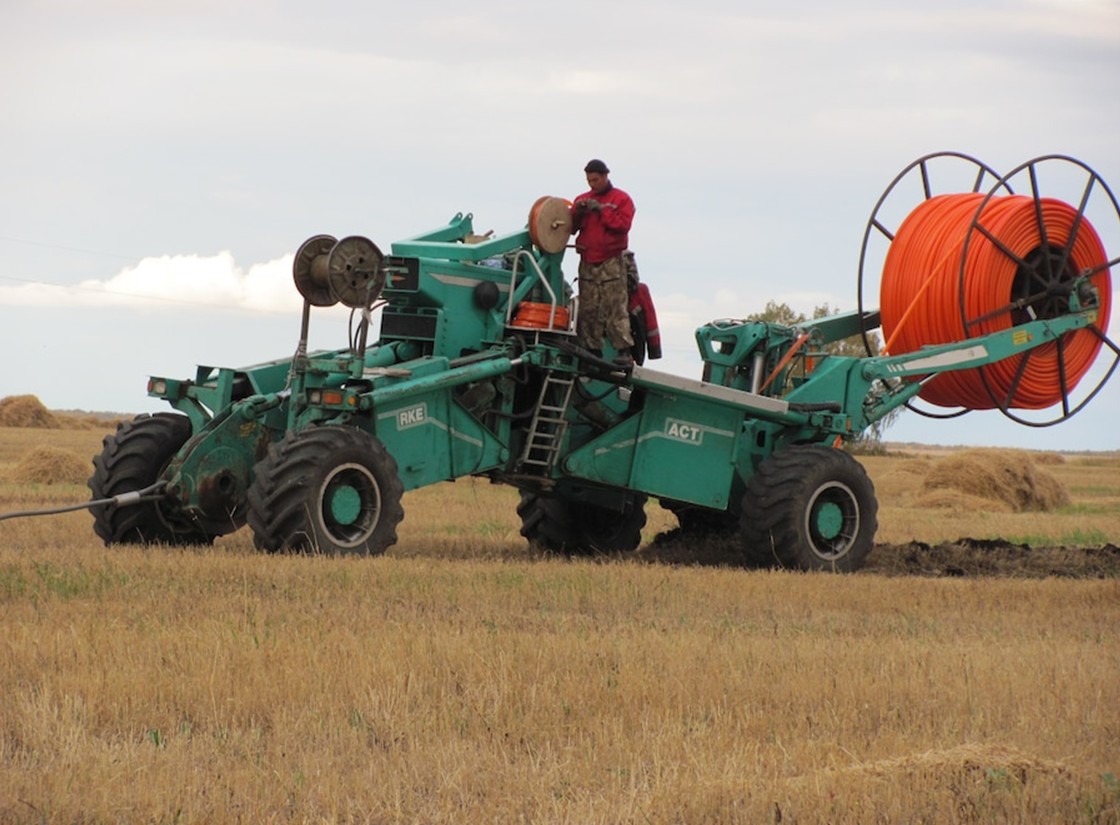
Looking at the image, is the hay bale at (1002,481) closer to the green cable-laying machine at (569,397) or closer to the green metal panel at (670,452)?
the green cable-laying machine at (569,397)

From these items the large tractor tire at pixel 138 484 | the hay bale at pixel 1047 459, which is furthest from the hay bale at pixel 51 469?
the hay bale at pixel 1047 459

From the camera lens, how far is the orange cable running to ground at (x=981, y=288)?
51.0 feet

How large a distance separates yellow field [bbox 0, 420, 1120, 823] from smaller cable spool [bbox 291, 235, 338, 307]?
2163 millimetres

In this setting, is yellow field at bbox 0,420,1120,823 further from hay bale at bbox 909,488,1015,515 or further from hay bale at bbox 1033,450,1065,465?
hay bale at bbox 1033,450,1065,465

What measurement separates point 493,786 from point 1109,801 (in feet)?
7.03

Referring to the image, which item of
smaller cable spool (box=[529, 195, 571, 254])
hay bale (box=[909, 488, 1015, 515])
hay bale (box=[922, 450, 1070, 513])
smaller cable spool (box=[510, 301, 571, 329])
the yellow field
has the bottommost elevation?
the yellow field

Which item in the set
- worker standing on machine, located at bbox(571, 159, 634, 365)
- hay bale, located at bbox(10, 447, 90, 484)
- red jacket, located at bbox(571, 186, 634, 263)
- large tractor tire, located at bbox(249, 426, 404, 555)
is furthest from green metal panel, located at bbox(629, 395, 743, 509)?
hay bale, located at bbox(10, 447, 90, 484)

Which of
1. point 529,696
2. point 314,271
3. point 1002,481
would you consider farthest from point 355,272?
point 1002,481

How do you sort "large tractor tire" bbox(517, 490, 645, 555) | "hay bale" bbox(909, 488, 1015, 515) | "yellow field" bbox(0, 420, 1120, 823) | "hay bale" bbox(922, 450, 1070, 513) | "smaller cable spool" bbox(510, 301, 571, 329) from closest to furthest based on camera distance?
"yellow field" bbox(0, 420, 1120, 823), "smaller cable spool" bbox(510, 301, 571, 329), "large tractor tire" bbox(517, 490, 645, 555), "hay bale" bbox(909, 488, 1015, 515), "hay bale" bbox(922, 450, 1070, 513)

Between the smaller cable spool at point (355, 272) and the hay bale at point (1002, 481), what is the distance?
15.9 meters

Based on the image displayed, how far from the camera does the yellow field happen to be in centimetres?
602

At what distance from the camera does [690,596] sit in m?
11.7

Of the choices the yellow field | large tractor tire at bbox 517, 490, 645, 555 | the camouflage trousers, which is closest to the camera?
the yellow field

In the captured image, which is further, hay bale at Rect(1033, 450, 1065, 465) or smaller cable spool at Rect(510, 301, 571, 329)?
hay bale at Rect(1033, 450, 1065, 465)
